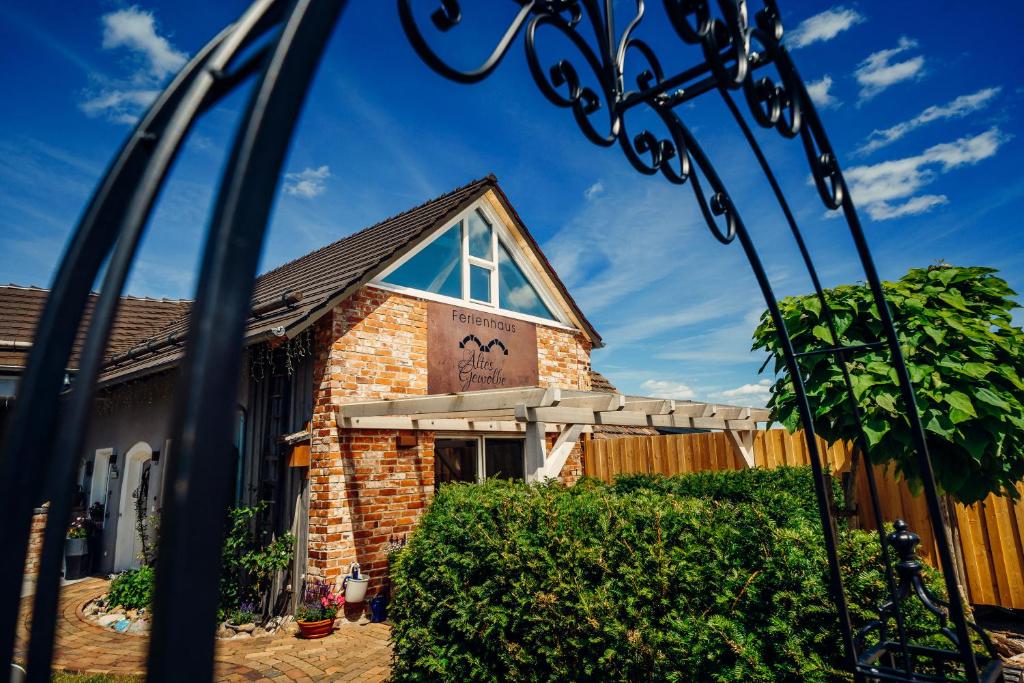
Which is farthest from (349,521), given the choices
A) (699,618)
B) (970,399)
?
(970,399)

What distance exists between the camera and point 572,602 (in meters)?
3.14

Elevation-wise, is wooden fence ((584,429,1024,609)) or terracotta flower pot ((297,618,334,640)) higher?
wooden fence ((584,429,1024,609))

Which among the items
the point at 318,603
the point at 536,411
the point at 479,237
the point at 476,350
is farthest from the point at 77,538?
the point at 536,411

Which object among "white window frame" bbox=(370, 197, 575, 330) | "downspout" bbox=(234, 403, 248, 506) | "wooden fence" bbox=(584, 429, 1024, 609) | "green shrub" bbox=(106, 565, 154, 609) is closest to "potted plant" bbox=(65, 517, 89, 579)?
"green shrub" bbox=(106, 565, 154, 609)

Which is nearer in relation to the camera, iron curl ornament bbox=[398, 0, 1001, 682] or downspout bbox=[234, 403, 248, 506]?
iron curl ornament bbox=[398, 0, 1001, 682]

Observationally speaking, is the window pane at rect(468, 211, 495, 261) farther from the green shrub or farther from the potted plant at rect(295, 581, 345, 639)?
the green shrub

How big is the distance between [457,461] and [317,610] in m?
3.87

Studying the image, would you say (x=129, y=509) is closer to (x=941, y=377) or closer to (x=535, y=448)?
(x=535, y=448)

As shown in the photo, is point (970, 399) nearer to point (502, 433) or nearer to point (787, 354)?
point (787, 354)

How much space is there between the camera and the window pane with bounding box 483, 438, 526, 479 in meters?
9.25

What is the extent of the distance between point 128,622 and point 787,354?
754 centimetres

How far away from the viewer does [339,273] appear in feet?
25.8

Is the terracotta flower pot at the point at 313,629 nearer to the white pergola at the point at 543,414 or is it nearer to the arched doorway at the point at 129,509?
Result: the white pergola at the point at 543,414

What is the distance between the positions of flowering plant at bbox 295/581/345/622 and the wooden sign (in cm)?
274
